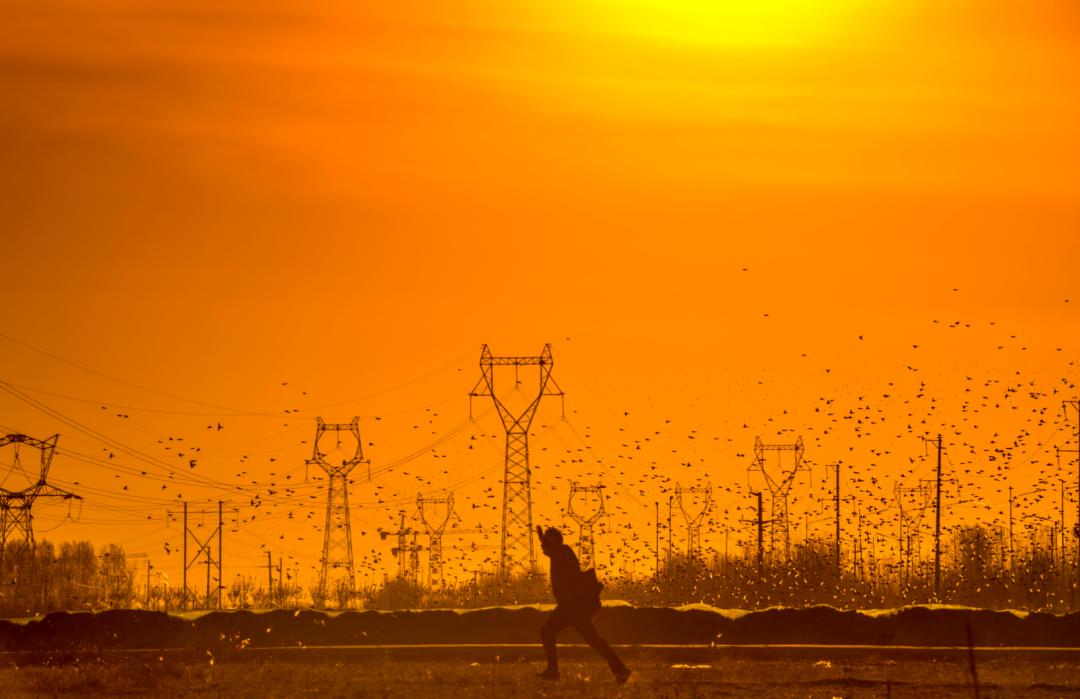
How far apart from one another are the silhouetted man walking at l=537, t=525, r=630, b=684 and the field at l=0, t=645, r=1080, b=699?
21.8 inches

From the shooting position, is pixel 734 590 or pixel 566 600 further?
pixel 734 590

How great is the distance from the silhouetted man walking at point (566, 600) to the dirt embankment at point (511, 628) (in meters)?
8.41

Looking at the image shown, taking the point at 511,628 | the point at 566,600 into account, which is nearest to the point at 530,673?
the point at 566,600

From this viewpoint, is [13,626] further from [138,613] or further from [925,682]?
[925,682]

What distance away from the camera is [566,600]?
2402 centimetres

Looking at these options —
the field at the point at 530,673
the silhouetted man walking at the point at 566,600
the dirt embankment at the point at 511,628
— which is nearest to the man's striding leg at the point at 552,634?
the silhouetted man walking at the point at 566,600

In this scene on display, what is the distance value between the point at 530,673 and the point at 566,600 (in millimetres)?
1960

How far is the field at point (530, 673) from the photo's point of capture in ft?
74.9

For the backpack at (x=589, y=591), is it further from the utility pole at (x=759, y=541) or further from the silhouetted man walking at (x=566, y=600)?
the utility pole at (x=759, y=541)

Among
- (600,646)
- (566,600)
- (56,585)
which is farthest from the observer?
(56,585)

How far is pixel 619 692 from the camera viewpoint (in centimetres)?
2206

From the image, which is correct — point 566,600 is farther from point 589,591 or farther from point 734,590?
point 734,590

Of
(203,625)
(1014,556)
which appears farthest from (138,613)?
(1014,556)

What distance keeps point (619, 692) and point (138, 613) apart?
15053mm
